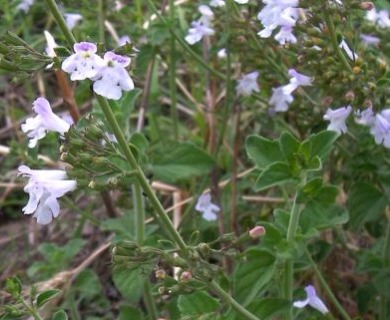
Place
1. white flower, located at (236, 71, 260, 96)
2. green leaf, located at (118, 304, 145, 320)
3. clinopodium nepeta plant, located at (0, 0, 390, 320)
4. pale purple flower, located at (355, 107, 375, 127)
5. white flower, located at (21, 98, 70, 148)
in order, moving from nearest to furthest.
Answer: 1. clinopodium nepeta plant, located at (0, 0, 390, 320)
2. white flower, located at (21, 98, 70, 148)
3. pale purple flower, located at (355, 107, 375, 127)
4. green leaf, located at (118, 304, 145, 320)
5. white flower, located at (236, 71, 260, 96)

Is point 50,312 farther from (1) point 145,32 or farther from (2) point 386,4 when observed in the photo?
(2) point 386,4

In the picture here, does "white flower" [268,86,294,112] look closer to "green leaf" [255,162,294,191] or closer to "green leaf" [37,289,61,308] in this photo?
"green leaf" [255,162,294,191]

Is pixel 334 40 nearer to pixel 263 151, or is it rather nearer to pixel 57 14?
pixel 263 151

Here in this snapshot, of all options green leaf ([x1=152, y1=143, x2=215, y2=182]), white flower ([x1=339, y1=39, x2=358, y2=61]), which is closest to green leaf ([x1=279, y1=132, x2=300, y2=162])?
white flower ([x1=339, y1=39, x2=358, y2=61])

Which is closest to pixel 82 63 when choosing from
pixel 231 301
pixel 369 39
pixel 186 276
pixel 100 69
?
pixel 100 69

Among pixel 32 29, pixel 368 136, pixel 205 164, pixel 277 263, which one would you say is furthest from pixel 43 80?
pixel 277 263

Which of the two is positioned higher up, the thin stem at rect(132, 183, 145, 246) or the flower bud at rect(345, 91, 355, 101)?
the flower bud at rect(345, 91, 355, 101)

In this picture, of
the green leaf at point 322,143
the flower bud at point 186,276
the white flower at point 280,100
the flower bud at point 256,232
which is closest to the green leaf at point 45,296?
the flower bud at point 186,276
